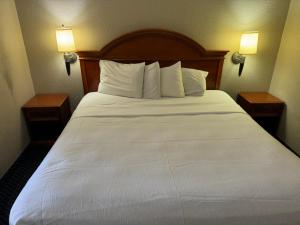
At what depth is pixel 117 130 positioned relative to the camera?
164 cm

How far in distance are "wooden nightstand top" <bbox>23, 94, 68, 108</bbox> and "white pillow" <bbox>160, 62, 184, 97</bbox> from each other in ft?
3.68

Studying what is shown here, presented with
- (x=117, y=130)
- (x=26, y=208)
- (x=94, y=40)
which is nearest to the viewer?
(x=26, y=208)

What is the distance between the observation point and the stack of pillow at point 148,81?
224 centimetres

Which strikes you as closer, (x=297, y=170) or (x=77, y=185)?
(x=77, y=185)

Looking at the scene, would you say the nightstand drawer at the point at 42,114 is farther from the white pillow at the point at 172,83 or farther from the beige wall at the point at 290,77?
the beige wall at the point at 290,77

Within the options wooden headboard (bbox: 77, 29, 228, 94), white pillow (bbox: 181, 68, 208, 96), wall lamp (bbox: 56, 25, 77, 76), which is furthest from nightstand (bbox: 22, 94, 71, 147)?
white pillow (bbox: 181, 68, 208, 96)

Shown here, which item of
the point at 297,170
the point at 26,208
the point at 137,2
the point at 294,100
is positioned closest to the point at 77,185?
the point at 26,208

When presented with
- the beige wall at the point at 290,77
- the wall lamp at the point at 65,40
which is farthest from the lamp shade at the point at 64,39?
the beige wall at the point at 290,77

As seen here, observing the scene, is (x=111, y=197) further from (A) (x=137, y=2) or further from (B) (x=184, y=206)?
(A) (x=137, y=2)

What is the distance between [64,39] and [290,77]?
2509 millimetres

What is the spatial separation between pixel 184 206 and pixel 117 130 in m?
0.82

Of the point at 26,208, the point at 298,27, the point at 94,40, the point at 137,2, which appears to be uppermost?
the point at 137,2

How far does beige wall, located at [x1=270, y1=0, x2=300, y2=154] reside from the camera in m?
2.30

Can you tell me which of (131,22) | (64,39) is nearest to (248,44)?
(131,22)
